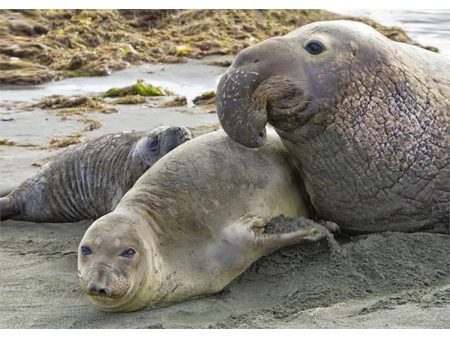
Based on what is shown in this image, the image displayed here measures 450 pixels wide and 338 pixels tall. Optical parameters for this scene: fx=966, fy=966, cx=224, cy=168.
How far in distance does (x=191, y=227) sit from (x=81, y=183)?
2.47 m

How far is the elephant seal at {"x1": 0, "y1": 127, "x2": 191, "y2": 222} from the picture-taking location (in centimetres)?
693

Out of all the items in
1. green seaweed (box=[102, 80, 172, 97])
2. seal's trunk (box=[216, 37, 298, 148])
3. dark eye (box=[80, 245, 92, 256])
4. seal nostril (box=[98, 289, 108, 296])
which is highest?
seal's trunk (box=[216, 37, 298, 148])

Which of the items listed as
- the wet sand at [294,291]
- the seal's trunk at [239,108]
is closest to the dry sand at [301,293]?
the wet sand at [294,291]

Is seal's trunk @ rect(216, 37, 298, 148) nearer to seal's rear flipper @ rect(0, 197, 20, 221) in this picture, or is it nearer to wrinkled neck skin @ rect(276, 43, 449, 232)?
wrinkled neck skin @ rect(276, 43, 449, 232)

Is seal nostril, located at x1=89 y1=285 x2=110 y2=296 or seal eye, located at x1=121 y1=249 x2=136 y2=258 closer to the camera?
seal nostril, located at x1=89 y1=285 x2=110 y2=296

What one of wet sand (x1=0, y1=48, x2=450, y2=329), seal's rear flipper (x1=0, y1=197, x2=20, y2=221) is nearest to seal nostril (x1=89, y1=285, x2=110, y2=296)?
wet sand (x1=0, y1=48, x2=450, y2=329)

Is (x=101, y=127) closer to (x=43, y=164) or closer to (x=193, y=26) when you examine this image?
(x=43, y=164)

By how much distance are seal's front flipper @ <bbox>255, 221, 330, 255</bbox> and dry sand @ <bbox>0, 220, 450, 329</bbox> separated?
65mm

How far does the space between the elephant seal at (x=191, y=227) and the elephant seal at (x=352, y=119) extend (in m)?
0.23

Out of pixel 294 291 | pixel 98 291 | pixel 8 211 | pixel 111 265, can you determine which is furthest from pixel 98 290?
pixel 8 211

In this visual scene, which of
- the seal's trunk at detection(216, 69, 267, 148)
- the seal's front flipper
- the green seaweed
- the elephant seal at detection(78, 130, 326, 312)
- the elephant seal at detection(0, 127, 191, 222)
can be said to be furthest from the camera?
the green seaweed

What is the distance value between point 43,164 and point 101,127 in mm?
1757

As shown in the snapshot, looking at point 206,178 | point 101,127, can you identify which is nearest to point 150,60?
point 101,127

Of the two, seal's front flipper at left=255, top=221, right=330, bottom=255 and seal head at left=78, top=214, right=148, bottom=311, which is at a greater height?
seal head at left=78, top=214, right=148, bottom=311
